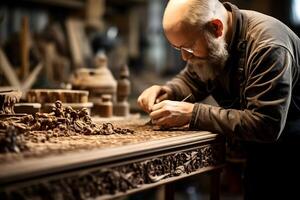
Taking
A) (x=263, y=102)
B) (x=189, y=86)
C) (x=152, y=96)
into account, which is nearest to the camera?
(x=263, y=102)

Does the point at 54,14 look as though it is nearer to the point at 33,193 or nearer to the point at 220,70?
the point at 220,70

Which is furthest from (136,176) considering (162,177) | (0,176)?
(0,176)

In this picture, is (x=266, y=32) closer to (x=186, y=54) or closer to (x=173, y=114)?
(x=186, y=54)

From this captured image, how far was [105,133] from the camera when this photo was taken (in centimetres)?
194

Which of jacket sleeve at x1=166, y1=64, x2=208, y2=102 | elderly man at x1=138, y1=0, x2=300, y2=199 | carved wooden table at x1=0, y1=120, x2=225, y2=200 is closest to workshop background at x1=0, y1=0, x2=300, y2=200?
jacket sleeve at x1=166, y1=64, x2=208, y2=102

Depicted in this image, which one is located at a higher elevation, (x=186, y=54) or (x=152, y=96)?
(x=186, y=54)

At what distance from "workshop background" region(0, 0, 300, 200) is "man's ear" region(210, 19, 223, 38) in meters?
1.57

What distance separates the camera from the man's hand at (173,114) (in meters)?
2.10

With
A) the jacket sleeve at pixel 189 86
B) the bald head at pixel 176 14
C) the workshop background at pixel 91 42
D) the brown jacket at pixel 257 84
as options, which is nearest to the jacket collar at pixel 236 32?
the brown jacket at pixel 257 84

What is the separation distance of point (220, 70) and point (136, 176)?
31.7 inches

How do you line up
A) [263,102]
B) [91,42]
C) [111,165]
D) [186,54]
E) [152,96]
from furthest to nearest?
[91,42] < [152,96] < [186,54] < [263,102] < [111,165]

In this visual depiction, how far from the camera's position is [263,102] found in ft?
6.43

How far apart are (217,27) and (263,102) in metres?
0.42

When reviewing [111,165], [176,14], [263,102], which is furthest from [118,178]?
[176,14]
